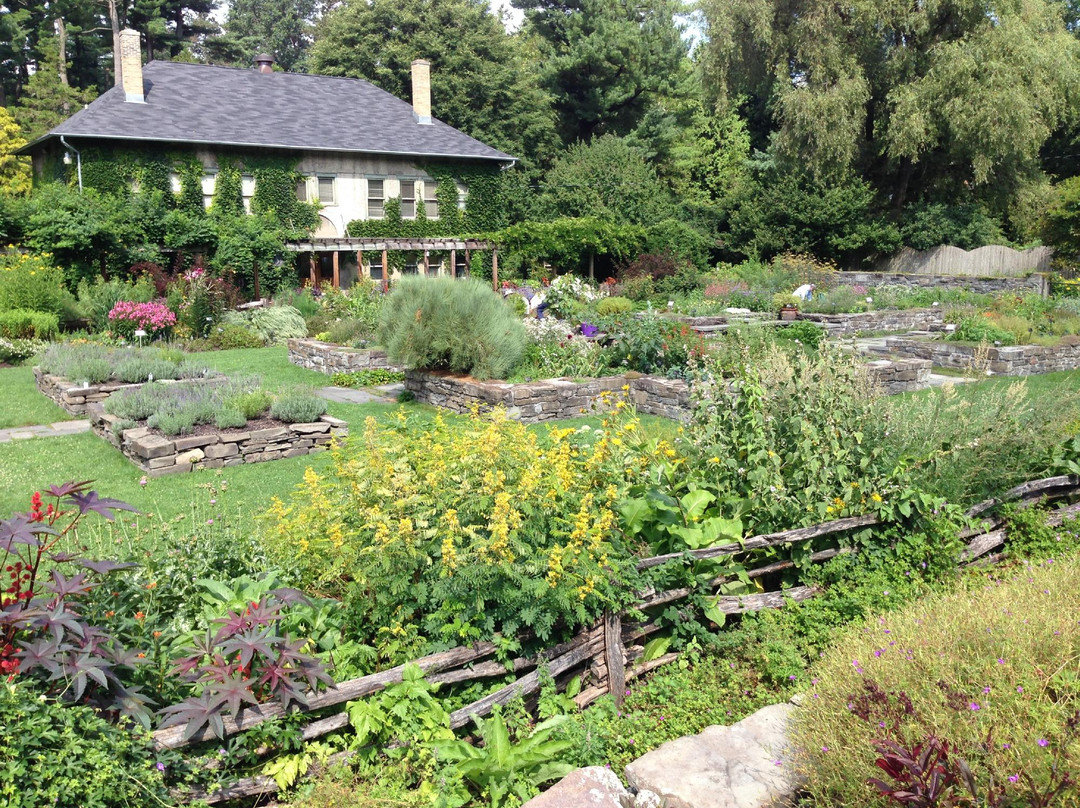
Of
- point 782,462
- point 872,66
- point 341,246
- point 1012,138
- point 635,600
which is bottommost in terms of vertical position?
point 635,600

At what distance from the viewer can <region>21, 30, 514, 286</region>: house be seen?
22.4 meters

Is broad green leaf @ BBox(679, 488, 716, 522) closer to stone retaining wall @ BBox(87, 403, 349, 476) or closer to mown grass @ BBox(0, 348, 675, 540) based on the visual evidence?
mown grass @ BBox(0, 348, 675, 540)

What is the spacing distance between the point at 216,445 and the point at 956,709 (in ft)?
22.6

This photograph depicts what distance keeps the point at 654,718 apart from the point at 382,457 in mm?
1723

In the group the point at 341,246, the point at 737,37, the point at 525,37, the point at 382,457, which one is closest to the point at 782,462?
the point at 382,457

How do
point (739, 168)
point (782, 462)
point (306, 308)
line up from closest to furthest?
point (782, 462) < point (306, 308) < point (739, 168)

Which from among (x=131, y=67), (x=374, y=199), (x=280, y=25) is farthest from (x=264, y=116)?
(x=280, y=25)

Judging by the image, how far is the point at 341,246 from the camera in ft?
75.9

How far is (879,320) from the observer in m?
17.7

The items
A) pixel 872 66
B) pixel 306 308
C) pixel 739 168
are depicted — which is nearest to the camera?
pixel 306 308

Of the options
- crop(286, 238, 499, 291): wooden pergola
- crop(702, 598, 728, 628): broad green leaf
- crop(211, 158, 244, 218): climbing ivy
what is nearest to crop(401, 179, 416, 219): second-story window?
crop(286, 238, 499, 291): wooden pergola

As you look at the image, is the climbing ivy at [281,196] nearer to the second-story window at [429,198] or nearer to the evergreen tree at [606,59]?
the second-story window at [429,198]

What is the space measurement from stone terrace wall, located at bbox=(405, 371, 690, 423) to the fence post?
579 centimetres

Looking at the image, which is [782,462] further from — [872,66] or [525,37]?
[525,37]
